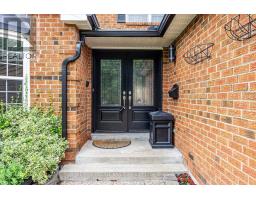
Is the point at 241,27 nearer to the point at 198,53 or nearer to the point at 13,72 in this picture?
the point at 198,53

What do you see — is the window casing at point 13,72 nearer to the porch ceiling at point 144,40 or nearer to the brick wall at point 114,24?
the porch ceiling at point 144,40

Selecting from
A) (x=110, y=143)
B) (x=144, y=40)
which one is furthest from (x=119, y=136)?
(x=144, y=40)

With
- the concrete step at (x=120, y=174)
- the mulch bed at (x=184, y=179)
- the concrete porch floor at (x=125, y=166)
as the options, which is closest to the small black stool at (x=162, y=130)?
the concrete porch floor at (x=125, y=166)

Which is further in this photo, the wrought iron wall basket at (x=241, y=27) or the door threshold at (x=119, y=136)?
the door threshold at (x=119, y=136)

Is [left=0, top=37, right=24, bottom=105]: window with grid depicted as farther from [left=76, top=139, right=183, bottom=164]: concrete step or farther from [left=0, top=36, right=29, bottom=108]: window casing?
[left=76, top=139, right=183, bottom=164]: concrete step

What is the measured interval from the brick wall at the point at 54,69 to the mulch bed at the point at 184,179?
1.78m

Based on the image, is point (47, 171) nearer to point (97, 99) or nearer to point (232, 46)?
point (97, 99)

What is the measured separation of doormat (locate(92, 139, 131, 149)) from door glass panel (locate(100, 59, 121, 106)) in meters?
0.94

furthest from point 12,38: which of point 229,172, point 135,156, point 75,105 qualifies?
point 229,172

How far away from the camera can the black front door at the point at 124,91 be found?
4582 millimetres

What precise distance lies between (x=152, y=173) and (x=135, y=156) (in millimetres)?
457

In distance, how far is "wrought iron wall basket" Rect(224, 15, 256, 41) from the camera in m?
1.52

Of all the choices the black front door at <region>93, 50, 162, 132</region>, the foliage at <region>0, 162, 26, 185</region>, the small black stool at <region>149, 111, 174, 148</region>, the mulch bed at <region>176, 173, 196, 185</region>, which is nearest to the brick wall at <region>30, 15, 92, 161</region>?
the foliage at <region>0, 162, 26, 185</region>

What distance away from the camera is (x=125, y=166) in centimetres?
312
